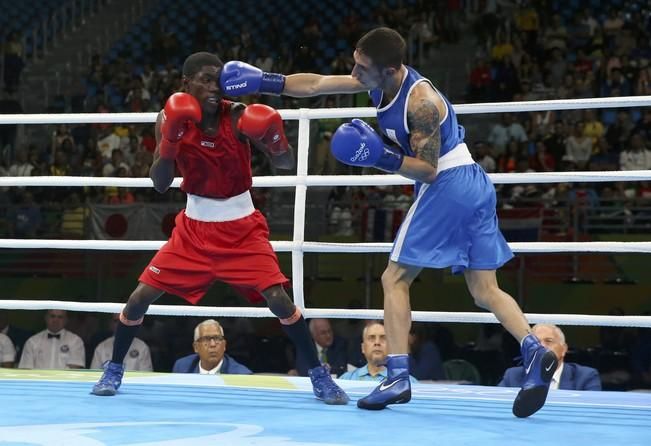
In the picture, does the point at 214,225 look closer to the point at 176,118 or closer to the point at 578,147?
the point at 176,118

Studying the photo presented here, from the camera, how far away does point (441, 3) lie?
40.4ft

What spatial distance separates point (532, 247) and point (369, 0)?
10124 mm

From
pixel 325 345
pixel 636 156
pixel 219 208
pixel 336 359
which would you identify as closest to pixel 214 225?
pixel 219 208

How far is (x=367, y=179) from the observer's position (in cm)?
368

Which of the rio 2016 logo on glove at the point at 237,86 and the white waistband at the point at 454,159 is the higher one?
the rio 2016 logo on glove at the point at 237,86

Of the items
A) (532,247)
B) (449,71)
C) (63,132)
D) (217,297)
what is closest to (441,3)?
(449,71)

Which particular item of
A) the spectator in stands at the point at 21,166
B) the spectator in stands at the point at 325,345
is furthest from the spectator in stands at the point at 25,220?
the spectator in stands at the point at 325,345

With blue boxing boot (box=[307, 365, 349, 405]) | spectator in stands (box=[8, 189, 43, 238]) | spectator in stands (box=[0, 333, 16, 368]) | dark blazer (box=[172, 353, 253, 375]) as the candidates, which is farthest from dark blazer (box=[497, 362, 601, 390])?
spectator in stands (box=[8, 189, 43, 238])

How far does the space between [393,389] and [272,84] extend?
101 cm

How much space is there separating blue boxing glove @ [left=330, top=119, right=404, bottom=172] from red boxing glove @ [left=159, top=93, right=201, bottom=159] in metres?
0.48

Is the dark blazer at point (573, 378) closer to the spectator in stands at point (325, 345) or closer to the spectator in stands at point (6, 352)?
the spectator in stands at point (325, 345)

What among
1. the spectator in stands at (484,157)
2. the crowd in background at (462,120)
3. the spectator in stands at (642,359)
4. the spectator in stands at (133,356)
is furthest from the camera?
the spectator in stands at (484,157)

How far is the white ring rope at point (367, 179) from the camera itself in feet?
11.1

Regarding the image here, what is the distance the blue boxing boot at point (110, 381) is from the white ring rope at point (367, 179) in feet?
2.41
